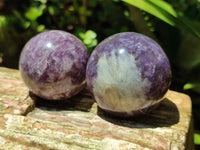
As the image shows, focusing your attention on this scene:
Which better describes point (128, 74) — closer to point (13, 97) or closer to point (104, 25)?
point (13, 97)

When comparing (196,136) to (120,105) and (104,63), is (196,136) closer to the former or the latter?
(120,105)

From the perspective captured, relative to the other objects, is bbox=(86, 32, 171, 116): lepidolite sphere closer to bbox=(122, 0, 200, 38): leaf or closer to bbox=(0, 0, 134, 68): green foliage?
bbox=(122, 0, 200, 38): leaf

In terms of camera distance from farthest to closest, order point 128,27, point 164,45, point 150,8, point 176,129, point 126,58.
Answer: point 128,27 < point 164,45 < point 150,8 < point 176,129 < point 126,58

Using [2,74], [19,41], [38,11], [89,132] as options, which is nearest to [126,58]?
[89,132]

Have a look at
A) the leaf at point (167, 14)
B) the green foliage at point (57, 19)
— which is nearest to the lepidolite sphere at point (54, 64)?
the leaf at point (167, 14)

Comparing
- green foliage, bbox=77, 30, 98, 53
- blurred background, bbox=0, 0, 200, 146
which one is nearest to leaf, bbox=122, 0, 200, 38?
blurred background, bbox=0, 0, 200, 146

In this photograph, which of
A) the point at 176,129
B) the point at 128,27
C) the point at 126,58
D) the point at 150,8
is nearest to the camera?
the point at 126,58

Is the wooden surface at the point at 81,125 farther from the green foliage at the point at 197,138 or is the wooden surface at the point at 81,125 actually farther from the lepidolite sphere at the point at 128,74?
the green foliage at the point at 197,138
